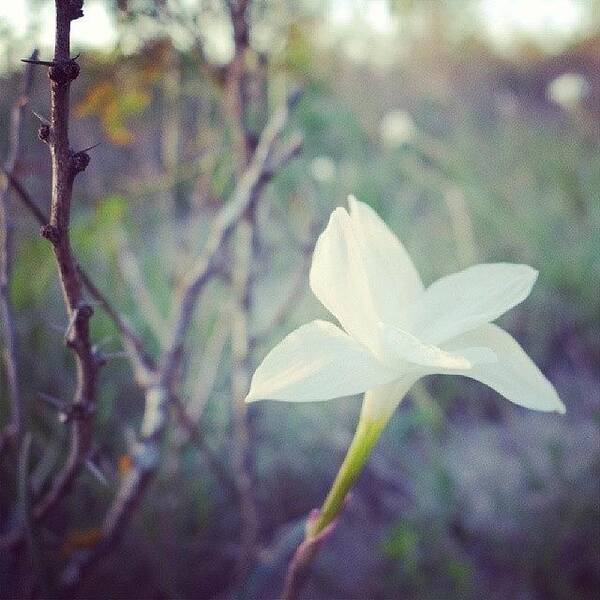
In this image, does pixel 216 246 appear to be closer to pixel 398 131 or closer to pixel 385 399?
pixel 385 399

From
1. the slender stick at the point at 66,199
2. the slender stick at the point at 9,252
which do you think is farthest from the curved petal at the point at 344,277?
the slender stick at the point at 9,252

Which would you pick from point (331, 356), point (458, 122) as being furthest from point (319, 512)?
point (458, 122)

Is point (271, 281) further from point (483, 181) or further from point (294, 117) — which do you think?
point (483, 181)

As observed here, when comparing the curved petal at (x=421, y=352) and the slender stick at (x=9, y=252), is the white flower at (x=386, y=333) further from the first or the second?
the slender stick at (x=9, y=252)

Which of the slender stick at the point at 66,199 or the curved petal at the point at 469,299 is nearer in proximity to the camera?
the slender stick at the point at 66,199

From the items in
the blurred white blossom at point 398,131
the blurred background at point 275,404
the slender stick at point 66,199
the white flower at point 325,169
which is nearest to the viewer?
the slender stick at point 66,199

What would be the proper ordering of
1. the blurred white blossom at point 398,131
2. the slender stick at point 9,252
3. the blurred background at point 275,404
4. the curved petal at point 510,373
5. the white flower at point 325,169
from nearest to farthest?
1. the curved petal at point 510,373
2. the slender stick at point 9,252
3. the blurred background at point 275,404
4. the white flower at point 325,169
5. the blurred white blossom at point 398,131

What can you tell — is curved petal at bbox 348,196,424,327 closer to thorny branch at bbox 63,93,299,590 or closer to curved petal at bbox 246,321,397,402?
curved petal at bbox 246,321,397,402

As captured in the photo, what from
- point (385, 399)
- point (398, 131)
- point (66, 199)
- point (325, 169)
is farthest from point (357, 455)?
point (398, 131)
